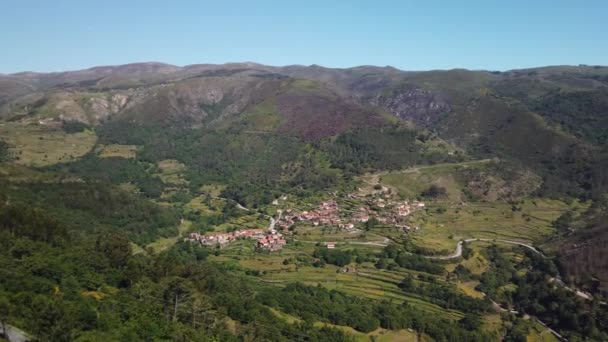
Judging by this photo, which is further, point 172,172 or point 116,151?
point 116,151

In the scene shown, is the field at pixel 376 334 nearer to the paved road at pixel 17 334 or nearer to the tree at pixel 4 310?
the paved road at pixel 17 334

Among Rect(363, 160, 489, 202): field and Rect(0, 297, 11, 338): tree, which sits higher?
Rect(0, 297, 11, 338): tree

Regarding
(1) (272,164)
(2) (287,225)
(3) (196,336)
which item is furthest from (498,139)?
(3) (196,336)

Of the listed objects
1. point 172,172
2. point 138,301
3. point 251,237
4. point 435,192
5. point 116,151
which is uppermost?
point 138,301

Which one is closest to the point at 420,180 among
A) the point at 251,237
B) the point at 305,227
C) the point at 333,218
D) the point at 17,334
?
the point at 333,218

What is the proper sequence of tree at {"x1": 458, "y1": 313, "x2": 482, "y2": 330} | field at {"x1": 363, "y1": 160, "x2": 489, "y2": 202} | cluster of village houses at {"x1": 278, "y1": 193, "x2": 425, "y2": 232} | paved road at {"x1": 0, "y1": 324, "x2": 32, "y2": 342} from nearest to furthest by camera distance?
paved road at {"x1": 0, "y1": 324, "x2": 32, "y2": 342} < tree at {"x1": 458, "y1": 313, "x2": 482, "y2": 330} < cluster of village houses at {"x1": 278, "y1": 193, "x2": 425, "y2": 232} < field at {"x1": 363, "y1": 160, "x2": 489, "y2": 202}

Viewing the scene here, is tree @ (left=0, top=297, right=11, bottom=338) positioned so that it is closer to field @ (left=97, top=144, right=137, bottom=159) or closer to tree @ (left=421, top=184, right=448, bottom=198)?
tree @ (left=421, top=184, right=448, bottom=198)

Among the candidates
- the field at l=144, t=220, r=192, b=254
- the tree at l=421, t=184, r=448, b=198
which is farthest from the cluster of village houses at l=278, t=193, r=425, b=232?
the field at l=144, t=220, r=192, b=254

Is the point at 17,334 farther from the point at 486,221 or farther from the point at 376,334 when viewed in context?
the point at 486,221
